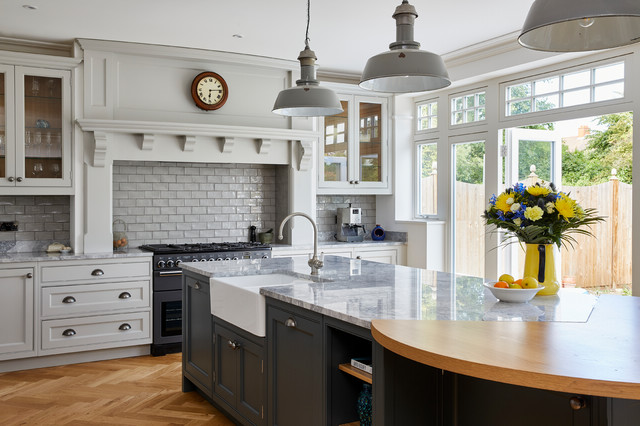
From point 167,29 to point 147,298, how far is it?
241 cm

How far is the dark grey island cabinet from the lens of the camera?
11.2 feet

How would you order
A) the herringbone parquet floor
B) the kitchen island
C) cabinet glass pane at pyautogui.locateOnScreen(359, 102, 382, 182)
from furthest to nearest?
cabinet glass pane at pyautogui.locateOnScreen(359, 102, 382, 182), the herringbone parquet floor, the kitchen island

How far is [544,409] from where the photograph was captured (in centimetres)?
221

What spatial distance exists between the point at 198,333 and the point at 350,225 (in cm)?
309

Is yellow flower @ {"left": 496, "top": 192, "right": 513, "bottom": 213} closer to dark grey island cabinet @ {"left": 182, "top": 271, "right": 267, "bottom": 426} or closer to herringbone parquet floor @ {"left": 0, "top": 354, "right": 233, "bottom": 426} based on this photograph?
dark grey island cabinet @ {"left": 182, "top": 271, "right": 267, "bottom": 426}

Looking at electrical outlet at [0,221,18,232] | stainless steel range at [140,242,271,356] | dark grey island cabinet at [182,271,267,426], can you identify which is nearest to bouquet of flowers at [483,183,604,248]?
dark grey island cabinet at [182,271,267,426]

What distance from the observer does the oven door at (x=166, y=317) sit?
18.2 ft

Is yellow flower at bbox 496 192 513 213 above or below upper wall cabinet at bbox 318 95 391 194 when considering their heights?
below

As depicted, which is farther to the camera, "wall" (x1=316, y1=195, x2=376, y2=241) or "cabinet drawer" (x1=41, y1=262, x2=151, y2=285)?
"wall" (x1=316, y1=195, x2=376, y2=241)

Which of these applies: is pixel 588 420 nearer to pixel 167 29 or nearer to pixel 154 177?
pixel 167 29

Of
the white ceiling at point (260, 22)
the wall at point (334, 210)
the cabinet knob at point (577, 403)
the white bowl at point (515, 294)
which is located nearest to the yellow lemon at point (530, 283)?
the white bowl at point (515, 294)

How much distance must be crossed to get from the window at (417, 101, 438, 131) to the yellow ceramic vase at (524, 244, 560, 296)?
3.93 m

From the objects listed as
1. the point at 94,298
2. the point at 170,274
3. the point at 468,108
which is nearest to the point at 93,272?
the point at 94,298

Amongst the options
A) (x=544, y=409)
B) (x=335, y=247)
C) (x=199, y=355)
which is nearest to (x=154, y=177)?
(x=335, y=247)
